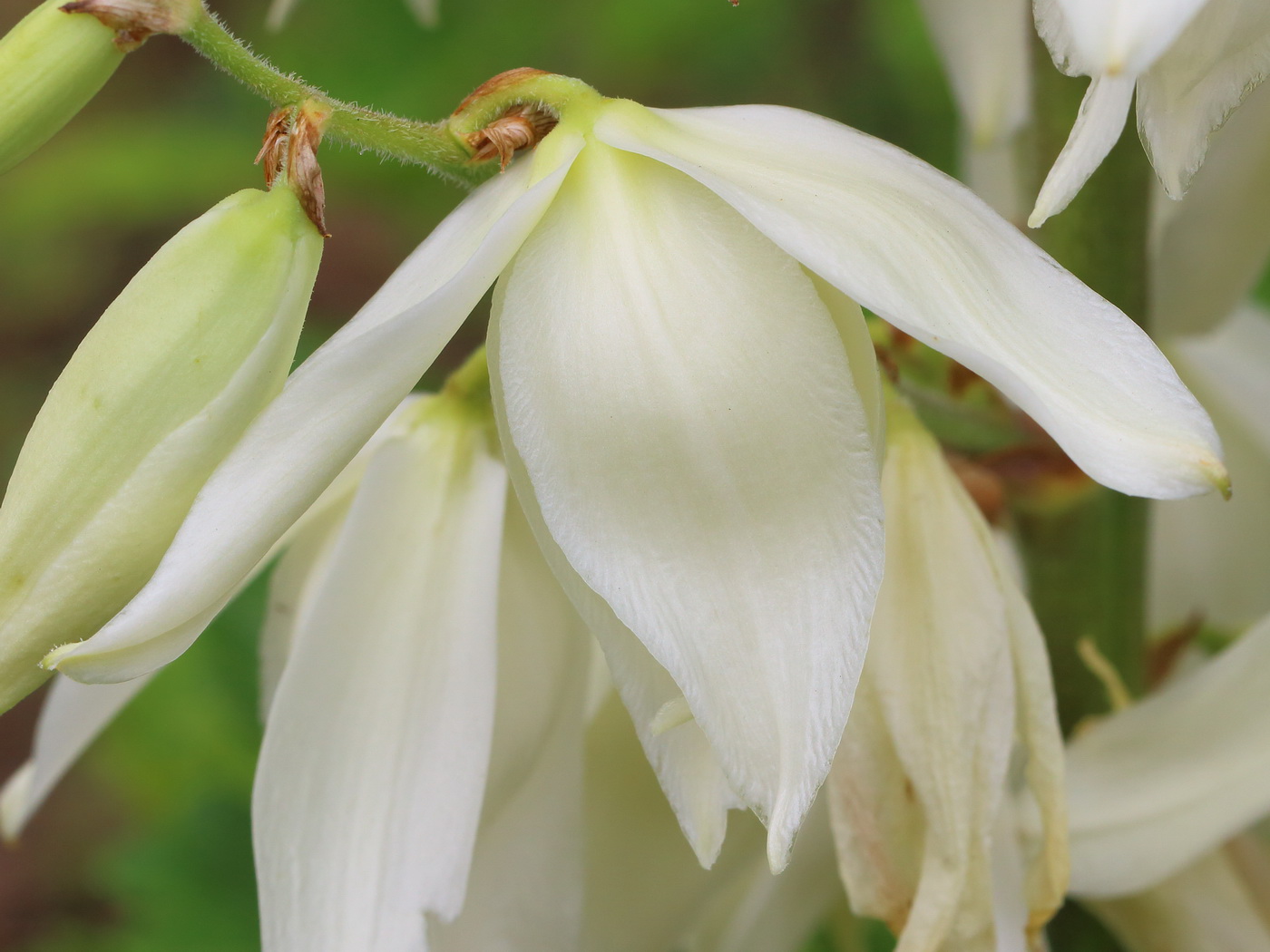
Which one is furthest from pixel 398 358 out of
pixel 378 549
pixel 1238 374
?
pixel 1238 374

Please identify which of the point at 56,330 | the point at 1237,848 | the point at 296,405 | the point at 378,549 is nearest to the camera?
the point at 296,405

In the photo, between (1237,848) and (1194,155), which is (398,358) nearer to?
(1194,155)

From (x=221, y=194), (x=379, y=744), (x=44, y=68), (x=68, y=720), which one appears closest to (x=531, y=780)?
(x=379, y=744)

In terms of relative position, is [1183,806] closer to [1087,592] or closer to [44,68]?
[1087,592]

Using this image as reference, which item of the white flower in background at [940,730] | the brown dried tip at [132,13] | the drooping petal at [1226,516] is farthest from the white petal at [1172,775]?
the brown dried tip at [132,13]

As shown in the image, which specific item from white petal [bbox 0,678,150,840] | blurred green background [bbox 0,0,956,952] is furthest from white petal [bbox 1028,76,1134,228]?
Answer: blurred green background [bbox 0,0,956,952]

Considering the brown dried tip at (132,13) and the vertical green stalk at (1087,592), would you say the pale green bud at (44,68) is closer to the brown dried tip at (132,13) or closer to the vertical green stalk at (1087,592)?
the brown dried tip at (132,13)

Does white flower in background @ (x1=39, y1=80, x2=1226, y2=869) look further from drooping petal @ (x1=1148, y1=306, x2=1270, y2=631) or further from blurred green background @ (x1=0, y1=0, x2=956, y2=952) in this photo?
blurred green background @ (x1=0, y1=0, x2=956, y2=952)
